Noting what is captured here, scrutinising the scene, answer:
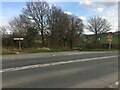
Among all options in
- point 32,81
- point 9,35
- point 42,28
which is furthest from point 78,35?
point 32,81

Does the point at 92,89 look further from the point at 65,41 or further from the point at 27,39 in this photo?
the point at 65,41

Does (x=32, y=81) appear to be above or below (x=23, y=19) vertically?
below

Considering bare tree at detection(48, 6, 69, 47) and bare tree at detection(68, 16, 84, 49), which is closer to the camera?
bare tree at detection(48, 6, 69, 47)

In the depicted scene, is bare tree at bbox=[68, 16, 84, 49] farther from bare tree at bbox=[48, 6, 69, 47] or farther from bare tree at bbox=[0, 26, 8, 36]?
bare tree at bbox=[0, 26, 8, 36]

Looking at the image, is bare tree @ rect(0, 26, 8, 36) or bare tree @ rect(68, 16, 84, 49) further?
bare tree @ rect(68, 16, 84, 49)

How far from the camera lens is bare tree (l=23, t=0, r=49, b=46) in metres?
59.2

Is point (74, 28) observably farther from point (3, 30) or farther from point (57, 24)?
point (3, 30)

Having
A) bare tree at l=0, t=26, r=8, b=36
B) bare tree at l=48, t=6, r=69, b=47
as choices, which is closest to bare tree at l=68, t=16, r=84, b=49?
bare tree at l=48, t=6, r=69, b=47

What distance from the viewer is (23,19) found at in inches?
2288

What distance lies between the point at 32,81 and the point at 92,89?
224 centimetres

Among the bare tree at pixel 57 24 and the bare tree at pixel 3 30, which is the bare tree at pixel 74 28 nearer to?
the bare tree at pixel 57 24

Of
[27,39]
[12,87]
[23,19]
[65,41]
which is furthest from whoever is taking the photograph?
[65,41]

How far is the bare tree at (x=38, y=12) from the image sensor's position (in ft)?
194

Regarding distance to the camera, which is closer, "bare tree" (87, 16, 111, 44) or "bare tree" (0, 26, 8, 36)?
"bare tree" (0, 26, 8, 36)
